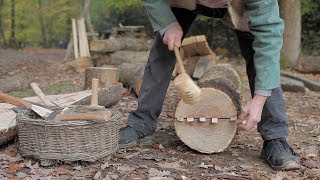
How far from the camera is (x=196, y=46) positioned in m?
7.94

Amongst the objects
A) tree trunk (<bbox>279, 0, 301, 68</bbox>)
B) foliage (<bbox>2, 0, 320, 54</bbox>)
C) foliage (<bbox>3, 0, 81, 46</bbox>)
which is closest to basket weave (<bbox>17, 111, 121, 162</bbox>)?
tree trunk (<bbox>279, 0, 301, 68</bbox>)

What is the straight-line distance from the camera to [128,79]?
20.5ft

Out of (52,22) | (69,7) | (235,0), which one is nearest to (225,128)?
(235,0)

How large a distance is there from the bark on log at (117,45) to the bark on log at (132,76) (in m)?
2.56

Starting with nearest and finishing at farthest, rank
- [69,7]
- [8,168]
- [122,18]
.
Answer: [8,168] < [122,18] < [69,7]

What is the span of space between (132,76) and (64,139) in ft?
10.6

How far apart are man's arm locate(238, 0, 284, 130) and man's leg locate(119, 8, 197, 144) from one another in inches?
28.8

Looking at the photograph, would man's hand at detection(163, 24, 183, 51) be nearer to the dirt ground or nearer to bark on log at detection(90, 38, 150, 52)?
the dirt ground

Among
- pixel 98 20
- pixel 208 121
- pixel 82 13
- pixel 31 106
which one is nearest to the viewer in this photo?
pixel 31 106

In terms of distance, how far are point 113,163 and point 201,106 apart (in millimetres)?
752

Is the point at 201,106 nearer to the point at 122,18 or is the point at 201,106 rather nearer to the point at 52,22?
the point at 122,18

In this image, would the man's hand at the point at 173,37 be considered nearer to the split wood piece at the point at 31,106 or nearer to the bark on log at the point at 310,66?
the split wood piece at the point at 31,106

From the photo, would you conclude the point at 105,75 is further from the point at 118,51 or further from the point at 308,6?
the point at 308,6

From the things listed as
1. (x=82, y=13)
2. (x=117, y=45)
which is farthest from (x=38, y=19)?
(x=117, y=45)
